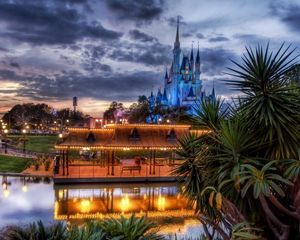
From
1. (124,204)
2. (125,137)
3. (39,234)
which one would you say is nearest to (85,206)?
(124,204)

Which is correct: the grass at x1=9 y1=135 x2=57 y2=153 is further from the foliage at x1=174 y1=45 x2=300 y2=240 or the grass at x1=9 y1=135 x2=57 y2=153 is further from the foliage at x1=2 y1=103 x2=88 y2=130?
the foliage at x1=2 y1=103 x2=88 y2=130

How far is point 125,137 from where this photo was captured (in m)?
28.1

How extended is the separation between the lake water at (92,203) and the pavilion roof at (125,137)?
136 inches

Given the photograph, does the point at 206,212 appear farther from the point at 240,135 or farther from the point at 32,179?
the point at 32,179

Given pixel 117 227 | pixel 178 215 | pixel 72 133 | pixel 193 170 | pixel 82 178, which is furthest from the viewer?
pixel 72 133

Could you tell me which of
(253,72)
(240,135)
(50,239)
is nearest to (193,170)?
(240,135)

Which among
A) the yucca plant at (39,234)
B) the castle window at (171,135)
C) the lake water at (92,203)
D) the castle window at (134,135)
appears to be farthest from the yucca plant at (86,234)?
the castle window at (171,135)

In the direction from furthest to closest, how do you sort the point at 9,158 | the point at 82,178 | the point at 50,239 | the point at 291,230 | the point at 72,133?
the point at 9,158 < the point at 72,133 < the point at 82,178 < the point at 291,230 < the point at 50,239

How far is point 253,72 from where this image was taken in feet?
22.3

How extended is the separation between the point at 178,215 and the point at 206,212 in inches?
361

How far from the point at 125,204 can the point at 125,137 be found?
955cm

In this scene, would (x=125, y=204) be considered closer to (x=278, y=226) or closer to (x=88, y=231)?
(x=88, y=231)

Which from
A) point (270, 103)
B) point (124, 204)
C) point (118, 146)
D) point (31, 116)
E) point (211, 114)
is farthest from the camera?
point (31, 116)

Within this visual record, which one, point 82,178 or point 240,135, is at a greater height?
point 240,135
